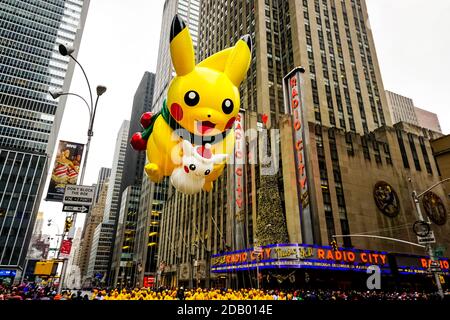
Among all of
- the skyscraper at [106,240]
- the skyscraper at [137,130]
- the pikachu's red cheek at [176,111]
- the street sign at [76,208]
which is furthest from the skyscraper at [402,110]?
the street sign at [76,208]

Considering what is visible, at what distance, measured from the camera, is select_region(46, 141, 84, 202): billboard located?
1106 cm

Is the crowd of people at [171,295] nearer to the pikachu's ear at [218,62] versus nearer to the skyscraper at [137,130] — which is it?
the pikachu's ear at [218,62]

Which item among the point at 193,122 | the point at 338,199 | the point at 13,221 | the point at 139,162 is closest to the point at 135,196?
the point at 139,162

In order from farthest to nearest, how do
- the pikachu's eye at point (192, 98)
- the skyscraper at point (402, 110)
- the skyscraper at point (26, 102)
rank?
the skyscraper at point (402, 110)
the skyscraper at point (26, 102)
the pikachu's eye at point (192, 98)

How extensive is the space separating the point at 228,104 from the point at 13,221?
93.4 meters

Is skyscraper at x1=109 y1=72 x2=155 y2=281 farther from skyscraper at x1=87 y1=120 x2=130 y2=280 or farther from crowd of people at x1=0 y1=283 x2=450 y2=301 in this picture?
crowd of people at x1=0 y1=283 x2=450 y2=301

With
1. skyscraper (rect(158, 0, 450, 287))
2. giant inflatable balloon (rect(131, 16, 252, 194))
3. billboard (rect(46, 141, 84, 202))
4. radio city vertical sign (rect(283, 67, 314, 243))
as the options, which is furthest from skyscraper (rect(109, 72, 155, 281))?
giant inflatable balloon (rect(131, 16, 252, 194))

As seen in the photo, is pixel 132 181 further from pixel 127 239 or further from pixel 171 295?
pixel 171 295

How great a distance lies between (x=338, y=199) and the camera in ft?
123

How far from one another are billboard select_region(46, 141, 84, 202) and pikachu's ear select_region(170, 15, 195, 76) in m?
6.31

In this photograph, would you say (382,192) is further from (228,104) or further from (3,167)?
(3,167)

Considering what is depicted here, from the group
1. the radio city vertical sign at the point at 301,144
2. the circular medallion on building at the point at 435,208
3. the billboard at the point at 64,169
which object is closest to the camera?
the billboard at the point at 64,169

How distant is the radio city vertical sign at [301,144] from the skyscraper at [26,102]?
78249mm

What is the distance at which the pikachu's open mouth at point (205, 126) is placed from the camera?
7.77 meters
